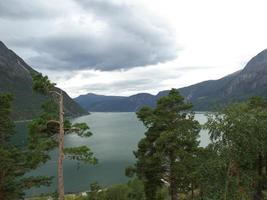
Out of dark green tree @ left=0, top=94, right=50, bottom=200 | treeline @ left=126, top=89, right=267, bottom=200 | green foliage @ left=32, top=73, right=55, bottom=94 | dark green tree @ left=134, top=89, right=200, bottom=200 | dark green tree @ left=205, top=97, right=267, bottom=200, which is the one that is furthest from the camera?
dark green tree @ left=134, top=89, right=200, bottom=200

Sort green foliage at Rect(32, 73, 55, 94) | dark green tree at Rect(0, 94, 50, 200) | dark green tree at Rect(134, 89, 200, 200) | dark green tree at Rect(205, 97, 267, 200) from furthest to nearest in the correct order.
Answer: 1. dark green tree at Rect(134, 89, 200, 200)
2. dark green tree at Rect(0, 94, 50, 200)
3. dark green tree at Rect(205, 97, 267, 200)
4. green foliage at Rect(32, 73, 55, 94)

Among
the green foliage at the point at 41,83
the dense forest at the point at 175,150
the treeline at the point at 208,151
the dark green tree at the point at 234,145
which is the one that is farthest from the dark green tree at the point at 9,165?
the dark green tree at the point at 234,145

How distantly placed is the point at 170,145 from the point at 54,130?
43.5ft

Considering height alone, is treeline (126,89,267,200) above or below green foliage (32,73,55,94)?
below

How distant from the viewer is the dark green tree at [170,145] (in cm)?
3291

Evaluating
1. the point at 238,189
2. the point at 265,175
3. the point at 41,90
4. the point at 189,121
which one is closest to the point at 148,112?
the point at 189,121

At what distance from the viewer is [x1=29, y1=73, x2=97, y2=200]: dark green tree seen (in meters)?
20.6

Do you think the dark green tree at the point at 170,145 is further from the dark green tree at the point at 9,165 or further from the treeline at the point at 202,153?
the dark green tree at the point at 9,165

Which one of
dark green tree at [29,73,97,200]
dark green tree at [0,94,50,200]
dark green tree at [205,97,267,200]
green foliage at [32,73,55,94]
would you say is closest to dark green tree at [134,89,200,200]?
dark green tree at [205,97,267,200]

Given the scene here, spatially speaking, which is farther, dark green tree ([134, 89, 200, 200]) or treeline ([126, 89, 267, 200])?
dark green tree ([134, 89, 200, 200])

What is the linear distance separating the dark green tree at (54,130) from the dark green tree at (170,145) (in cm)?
1280

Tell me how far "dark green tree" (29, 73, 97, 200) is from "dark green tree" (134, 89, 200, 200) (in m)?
12.8

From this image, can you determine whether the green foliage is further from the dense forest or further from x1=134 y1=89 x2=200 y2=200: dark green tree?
x1=134 y1=89 x2=200 y2=200: dark green tree

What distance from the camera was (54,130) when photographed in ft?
74.5
